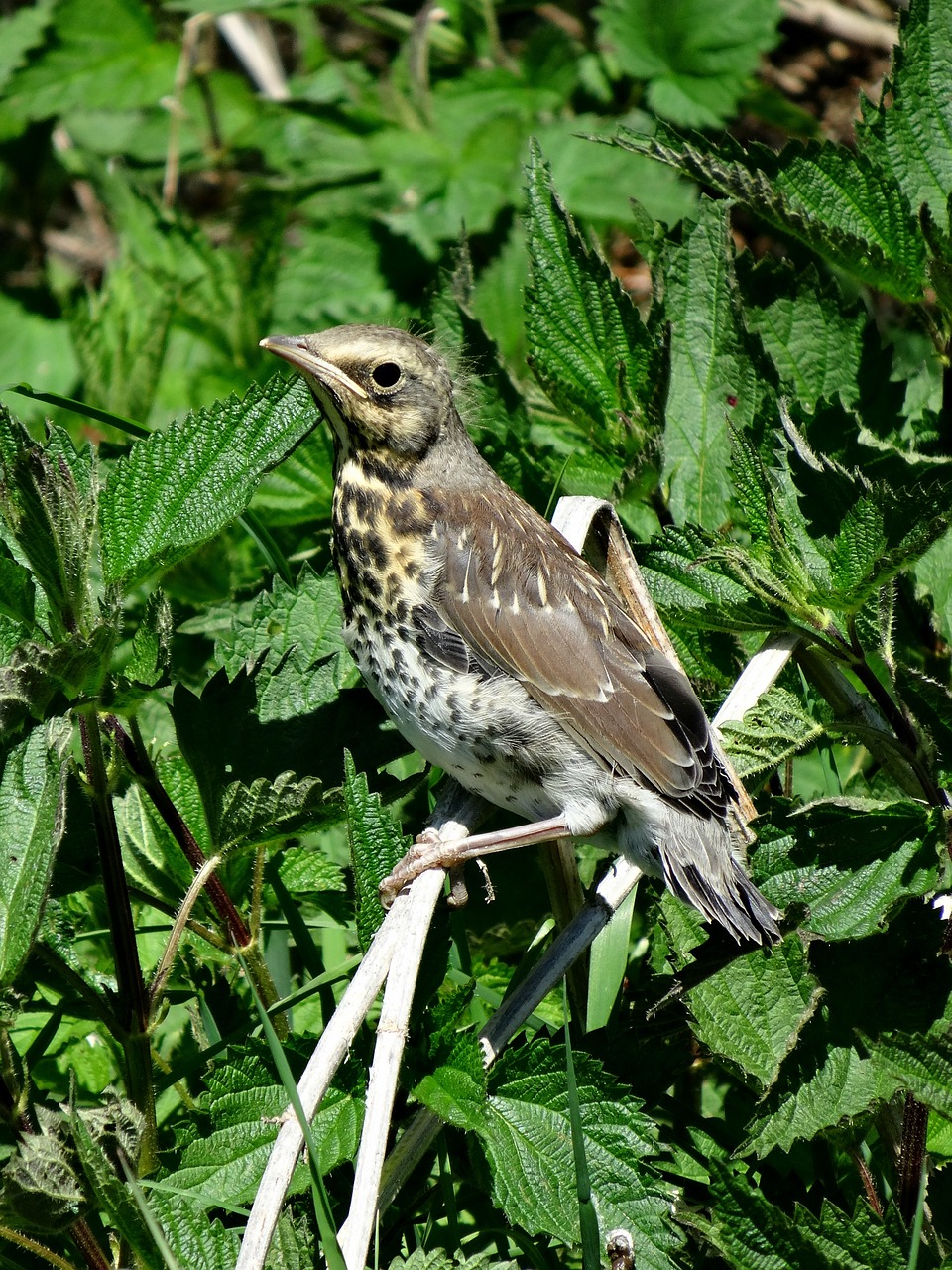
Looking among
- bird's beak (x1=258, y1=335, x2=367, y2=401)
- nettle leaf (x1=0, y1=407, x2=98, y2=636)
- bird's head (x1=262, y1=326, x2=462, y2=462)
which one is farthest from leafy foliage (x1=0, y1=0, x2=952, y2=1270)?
bird's beak (x1=258, y1=335, x2=367, y2=401)

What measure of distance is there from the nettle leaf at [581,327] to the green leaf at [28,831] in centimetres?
162

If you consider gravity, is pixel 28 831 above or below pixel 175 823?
above

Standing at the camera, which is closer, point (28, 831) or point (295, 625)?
point (28, 831)

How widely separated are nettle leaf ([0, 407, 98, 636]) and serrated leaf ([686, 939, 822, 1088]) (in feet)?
4.20

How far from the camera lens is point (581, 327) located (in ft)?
10.8

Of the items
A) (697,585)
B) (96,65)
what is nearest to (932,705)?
(697,585)

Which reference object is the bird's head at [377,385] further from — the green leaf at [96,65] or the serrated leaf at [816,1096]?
the green leaf at [96,65]

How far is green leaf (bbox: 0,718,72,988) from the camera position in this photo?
2115 millimetres

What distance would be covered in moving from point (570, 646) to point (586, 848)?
664 mm

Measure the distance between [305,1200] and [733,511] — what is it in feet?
5.43

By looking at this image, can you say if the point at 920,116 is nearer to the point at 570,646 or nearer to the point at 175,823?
the point at 570,646

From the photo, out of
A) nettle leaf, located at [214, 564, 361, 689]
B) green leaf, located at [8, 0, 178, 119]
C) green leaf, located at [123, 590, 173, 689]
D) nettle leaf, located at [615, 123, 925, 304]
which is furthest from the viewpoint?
green leaf, located at [8, 0, 178, 119]

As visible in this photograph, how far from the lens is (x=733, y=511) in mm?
3131

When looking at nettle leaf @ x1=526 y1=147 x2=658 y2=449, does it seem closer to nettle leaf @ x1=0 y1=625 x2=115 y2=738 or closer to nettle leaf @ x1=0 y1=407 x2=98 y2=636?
nettle leaf @ x1=0 y1=407 x2=98 y2=636
